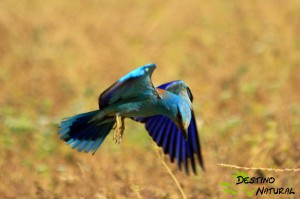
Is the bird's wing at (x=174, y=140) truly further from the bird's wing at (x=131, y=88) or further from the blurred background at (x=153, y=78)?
the bird's wing at (x=131, y=88)

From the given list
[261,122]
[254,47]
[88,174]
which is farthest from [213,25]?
[88,174]

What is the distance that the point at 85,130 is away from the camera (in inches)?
207

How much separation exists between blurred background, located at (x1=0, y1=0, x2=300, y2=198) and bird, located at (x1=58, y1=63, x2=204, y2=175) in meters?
0.26

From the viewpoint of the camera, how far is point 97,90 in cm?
805

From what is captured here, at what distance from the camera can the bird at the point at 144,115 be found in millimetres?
4625

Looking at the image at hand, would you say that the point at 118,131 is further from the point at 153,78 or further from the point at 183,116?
the point at 153,78

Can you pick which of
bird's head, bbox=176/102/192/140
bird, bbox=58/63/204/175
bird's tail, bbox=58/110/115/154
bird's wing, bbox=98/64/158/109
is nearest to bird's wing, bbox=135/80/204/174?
bird, bbox=58/63/204/175

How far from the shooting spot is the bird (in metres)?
4.62

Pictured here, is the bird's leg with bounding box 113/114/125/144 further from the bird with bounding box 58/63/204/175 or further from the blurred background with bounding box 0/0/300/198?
the blurred background with bounding box 0/0/300/198

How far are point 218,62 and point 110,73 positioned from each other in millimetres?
1256

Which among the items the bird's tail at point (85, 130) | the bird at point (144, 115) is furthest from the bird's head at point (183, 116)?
the bird's tail at point (85, 130)

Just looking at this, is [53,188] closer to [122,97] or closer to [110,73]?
[122,97]

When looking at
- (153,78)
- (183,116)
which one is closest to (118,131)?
(183,116)

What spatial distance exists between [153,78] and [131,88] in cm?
369
